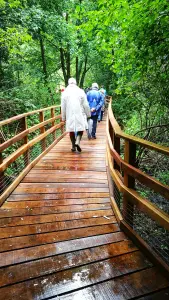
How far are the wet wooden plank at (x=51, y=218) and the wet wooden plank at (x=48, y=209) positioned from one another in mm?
90

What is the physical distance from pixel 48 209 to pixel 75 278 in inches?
56.2

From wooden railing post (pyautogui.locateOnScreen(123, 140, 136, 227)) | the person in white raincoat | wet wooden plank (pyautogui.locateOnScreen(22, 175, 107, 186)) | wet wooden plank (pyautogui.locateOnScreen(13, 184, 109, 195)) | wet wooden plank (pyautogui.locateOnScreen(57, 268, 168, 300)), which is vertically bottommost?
wet wooden plank (pyautogui.locateOnScreen(57, 268, 168, 300))

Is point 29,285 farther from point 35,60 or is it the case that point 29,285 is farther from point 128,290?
point 35,60

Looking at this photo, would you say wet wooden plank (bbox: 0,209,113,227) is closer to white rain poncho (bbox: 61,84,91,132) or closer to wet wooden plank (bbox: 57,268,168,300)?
wet wooden plank (bbox: 57,268,168,300)

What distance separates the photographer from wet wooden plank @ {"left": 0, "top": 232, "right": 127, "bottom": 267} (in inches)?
96.2

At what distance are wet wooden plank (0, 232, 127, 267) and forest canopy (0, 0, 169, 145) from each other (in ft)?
10.4

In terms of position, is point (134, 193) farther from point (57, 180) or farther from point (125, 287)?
point (57, 180)

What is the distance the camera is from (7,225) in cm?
308

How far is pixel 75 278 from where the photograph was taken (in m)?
2.19

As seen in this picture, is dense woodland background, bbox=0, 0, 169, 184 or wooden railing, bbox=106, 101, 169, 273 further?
dense woodland background, bbox=0, 0, 169, 184

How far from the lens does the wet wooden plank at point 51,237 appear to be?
2659 mm

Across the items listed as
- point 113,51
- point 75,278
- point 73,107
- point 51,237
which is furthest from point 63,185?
point 113,51

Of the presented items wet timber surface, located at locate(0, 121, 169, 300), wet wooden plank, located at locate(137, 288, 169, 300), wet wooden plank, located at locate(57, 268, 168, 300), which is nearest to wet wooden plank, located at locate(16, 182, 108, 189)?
wet timber surface, located at locate(0, 121, 169, 300)

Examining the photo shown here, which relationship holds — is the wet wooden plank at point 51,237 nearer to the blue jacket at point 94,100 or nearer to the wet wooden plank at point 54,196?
the wet wooden plank at point 54,196
